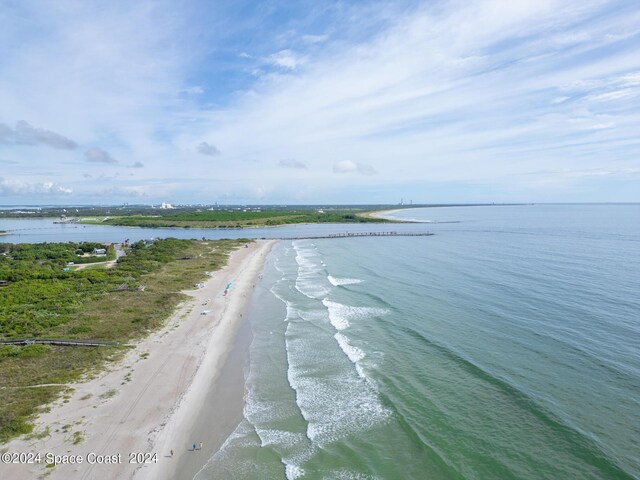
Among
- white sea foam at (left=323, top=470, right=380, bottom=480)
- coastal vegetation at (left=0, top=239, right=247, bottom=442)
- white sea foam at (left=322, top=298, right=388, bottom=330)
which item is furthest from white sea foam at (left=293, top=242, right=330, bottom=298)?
white sea foam at (left=323, top=470, right=380, bottom=480)

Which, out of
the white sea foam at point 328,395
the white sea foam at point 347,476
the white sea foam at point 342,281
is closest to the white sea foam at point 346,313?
the white sea foam at point 328,395

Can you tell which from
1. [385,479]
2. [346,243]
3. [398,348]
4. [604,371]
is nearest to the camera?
[385,479]

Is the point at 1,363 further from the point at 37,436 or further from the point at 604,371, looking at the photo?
the point at 604,371

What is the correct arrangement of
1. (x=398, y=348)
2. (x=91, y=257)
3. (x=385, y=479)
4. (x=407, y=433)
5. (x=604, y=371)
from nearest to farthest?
(x=385, y=479)
(x=407, y=433)
(x=604, y=371)
(x=398, y=348)
(x=91, y=257)

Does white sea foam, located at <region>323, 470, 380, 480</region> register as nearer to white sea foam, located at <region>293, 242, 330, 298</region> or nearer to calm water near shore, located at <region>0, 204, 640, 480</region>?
calm water near shore, located at <region>0, 204, 640, 480</region>

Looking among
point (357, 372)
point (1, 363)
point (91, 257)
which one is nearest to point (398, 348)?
point (357, 372)

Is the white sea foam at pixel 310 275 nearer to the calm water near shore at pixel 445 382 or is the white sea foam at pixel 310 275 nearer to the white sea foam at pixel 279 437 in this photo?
the calm water near shore at pixel 445 382

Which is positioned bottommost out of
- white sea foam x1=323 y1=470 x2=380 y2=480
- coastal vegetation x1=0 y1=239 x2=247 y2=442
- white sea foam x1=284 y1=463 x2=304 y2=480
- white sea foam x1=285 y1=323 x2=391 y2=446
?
white sea foam x1=284 y1=463 x2=304 y2=480
